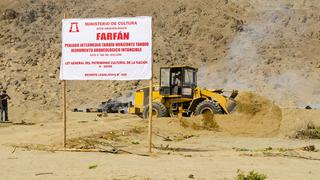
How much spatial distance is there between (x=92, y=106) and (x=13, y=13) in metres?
18.7

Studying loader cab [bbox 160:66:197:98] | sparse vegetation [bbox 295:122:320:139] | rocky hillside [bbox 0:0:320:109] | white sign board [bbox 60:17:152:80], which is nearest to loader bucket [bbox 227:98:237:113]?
loader cab [bbox 160:66:197:98]

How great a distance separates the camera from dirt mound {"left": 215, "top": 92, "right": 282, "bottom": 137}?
2300 centimetres

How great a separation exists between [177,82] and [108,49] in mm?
13719

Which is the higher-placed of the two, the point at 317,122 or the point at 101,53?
the point at 101,53

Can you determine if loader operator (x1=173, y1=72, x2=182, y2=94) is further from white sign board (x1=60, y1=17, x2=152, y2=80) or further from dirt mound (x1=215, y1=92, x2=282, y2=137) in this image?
white sign board (x1=60, y1=17, x2=152, y2=80)

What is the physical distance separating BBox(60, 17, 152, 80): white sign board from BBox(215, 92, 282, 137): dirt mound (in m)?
10.3

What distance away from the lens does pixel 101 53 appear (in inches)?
532

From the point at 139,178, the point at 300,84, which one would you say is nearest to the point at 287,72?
the point at 300,84

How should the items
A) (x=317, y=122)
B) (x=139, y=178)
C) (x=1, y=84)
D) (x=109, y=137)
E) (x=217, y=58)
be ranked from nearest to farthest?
(x=139, y=178) → (x=109, y=137) → (x=317, y=122) → (x=1, y=84) → (x=217, y=58)

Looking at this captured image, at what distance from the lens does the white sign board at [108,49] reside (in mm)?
13266

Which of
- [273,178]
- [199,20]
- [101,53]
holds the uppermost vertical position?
[199,20]

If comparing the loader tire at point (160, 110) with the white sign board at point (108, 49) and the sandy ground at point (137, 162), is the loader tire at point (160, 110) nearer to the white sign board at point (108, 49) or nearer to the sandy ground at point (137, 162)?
the sandy ground at point (137, 162)

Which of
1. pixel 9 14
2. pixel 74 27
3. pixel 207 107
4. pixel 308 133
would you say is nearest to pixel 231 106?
pixel 207 107

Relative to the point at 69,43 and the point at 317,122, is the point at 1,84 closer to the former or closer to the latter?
the point at 317,122
